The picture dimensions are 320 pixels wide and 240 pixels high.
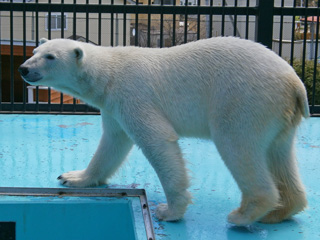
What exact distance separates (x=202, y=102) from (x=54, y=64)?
0.84m

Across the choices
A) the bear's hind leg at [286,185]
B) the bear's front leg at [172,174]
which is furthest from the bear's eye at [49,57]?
the bear's hind leg at [286,185]

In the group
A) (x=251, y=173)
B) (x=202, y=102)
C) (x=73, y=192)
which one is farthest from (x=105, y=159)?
(x=251, y=173)

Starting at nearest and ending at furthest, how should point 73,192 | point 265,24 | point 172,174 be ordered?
point 172,174 → point 73,192 → point 265,24

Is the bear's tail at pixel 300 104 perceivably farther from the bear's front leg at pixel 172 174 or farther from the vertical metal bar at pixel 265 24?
the vertical metal bar at pixel 265 24

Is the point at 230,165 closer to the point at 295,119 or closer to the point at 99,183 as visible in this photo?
the point at 295,119

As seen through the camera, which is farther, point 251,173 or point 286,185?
point 286,185

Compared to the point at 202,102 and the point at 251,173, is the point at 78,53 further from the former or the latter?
the point at 251,173

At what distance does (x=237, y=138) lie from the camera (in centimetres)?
234

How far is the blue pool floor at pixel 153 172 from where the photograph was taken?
2.47 metres

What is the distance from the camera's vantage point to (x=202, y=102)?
2529mm

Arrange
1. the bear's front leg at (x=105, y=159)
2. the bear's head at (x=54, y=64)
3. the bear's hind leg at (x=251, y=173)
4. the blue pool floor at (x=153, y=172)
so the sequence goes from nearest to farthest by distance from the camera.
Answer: the bear's hind leg at (x=251, y=173)
the blue pool floor at (x=153, y=172)
the bear's head at (x=54, y=64)
the bear's front leg at (x=105, y=159)

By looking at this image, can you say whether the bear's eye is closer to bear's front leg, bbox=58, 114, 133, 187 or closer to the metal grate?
bear's front leg, bbox=58, 114, 133, 187

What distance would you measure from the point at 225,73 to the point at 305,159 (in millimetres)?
1604

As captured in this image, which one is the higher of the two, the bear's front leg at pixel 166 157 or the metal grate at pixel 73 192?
the bear's front leg at pixel 166 157
